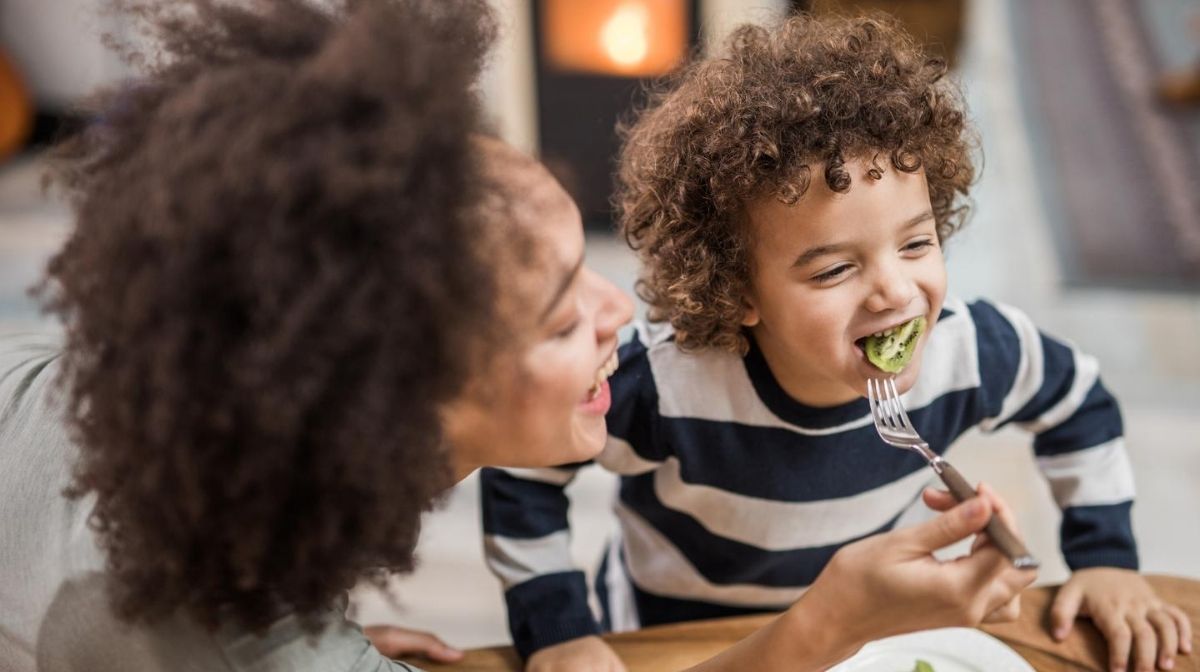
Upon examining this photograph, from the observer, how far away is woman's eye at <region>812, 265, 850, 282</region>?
0.98 meters

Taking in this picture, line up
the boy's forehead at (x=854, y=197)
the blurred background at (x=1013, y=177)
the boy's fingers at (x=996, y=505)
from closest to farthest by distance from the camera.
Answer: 1. the boy's fingers at (x=996, y=505)
2. the boy's forehead at (x=854, y=197)
3. the blurred background at (x=1013, y=177)

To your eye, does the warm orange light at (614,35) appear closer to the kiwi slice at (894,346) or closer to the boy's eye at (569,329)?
the kiwi slice at (894,346)

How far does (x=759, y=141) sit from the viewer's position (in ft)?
3.19

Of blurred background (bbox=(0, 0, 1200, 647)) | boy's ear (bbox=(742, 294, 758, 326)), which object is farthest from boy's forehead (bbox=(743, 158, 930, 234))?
blurred background (bbox=(0, 0, 1200, 647))

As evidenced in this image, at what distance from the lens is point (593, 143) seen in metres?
3.21

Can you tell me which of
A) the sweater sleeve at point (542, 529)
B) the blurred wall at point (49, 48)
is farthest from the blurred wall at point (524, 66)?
the sweater sleeve at point (542, 529)

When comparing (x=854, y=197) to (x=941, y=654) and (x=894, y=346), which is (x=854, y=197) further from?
(x=941, y=654)

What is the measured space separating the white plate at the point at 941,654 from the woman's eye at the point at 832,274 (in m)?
0.34

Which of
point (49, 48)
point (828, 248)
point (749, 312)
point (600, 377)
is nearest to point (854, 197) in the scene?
point (828, 248)

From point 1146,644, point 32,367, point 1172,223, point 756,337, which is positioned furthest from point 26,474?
point 1172,223

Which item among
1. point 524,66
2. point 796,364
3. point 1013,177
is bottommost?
point 796,364

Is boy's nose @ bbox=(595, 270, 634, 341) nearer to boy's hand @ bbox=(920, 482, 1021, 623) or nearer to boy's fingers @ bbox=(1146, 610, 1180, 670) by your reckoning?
boy's hand @ bbox=(920, 482, 1021, 623)

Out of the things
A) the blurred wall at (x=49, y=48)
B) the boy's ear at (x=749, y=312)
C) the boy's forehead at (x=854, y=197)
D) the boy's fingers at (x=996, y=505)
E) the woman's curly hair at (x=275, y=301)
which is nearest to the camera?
the woman's curly hair at (x=275, y=301)

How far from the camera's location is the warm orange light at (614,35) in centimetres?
300
